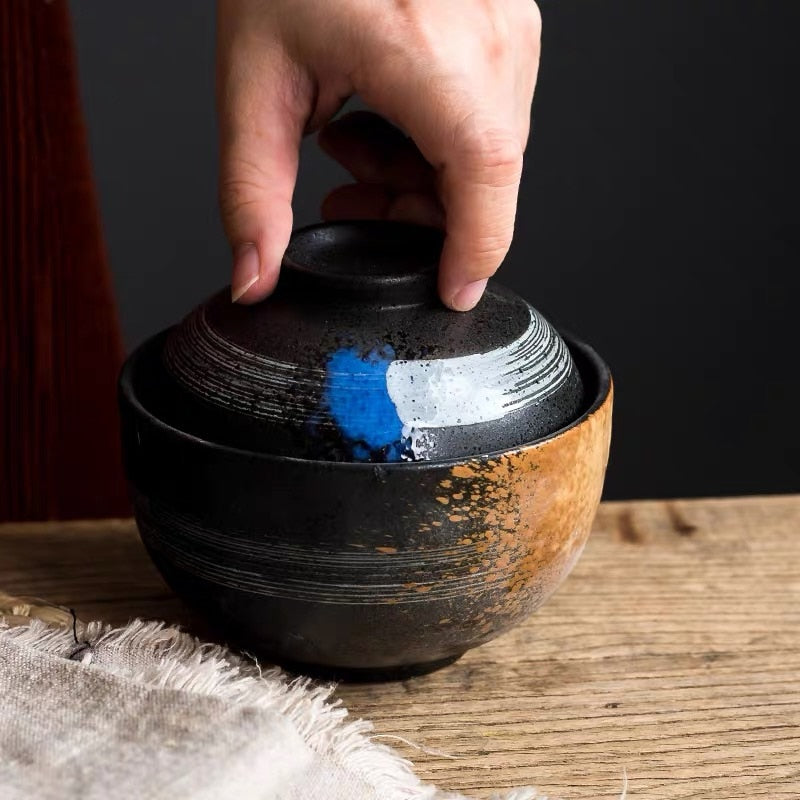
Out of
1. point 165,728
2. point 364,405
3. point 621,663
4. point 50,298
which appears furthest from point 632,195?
point 165,728

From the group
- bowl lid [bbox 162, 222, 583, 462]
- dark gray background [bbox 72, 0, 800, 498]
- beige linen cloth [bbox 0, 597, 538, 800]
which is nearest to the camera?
beige linen cloth [bbox 0, 597, 538, 800]

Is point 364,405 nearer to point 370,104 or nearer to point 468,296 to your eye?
point 468,296

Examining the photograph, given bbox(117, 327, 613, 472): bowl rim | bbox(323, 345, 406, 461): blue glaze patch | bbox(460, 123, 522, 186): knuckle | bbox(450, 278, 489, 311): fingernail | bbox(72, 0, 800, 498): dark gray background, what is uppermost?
bbox(460, 123, 522, 186): knuckle

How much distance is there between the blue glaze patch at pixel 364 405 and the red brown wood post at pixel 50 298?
62cm

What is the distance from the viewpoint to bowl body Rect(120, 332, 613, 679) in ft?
2.35

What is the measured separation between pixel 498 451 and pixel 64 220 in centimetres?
70

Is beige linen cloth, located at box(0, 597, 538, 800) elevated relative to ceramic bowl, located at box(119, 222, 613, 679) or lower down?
lower down

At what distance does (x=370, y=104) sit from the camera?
0.81m

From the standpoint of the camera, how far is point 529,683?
0.86m

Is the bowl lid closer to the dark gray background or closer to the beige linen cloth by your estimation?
the beige linen cloth

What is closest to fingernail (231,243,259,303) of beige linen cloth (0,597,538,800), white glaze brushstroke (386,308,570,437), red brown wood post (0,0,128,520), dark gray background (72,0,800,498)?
white glaze brushstroke (386,308,570,437)

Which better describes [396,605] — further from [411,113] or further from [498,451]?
[411,113]

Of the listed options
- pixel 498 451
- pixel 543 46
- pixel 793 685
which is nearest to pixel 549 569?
pixel 498 451

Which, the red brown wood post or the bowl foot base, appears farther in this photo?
the red brown wood post
